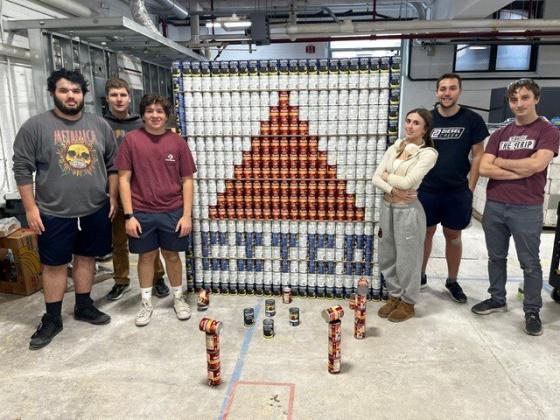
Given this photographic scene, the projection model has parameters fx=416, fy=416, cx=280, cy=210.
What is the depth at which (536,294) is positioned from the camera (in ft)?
10.9

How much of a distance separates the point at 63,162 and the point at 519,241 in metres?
3.54

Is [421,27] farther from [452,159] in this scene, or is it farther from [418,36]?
[452,159]

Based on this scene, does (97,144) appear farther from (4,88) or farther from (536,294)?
(536,294)

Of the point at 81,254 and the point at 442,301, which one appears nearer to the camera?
the point at 81,254

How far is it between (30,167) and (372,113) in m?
2.74

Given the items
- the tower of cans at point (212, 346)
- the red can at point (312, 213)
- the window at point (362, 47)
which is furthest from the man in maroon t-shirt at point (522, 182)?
the window at point (362, 47)

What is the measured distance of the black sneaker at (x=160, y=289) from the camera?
13.5ft

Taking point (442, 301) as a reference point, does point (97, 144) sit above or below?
above

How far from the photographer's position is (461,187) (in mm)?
3625

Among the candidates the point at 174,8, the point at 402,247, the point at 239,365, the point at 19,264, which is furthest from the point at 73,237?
the point at 174,8

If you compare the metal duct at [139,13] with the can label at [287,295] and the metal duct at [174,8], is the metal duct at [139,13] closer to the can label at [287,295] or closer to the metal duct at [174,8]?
the metal duct at [174,8]

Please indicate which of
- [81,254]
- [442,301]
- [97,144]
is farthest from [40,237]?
[442,301]

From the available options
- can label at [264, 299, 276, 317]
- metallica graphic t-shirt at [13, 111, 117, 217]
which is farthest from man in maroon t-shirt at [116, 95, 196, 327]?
can label at [264, 299, 276, 317]

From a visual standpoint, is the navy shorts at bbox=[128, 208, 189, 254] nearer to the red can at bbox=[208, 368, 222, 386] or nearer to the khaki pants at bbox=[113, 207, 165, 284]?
the khaki pants at bbox=[113, 207, 165, 284]
